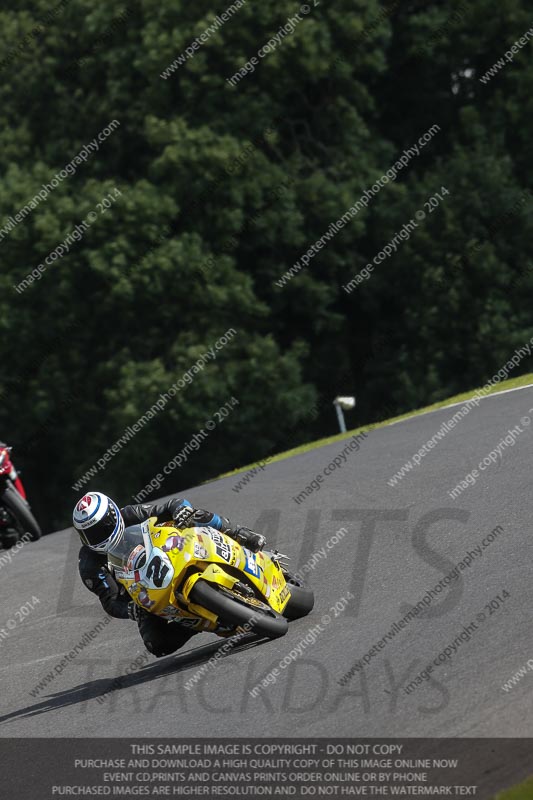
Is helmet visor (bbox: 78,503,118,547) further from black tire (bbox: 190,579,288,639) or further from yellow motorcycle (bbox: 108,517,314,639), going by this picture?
black tire (bbox: 190,579,288,639)

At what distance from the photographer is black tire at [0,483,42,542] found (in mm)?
14547

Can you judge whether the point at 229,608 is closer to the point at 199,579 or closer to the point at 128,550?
the point at 199,579

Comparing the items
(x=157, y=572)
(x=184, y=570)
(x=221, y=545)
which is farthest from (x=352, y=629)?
(x=157, y=572)

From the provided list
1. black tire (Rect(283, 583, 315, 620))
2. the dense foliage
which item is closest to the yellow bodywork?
black tire (Rect(283, 583, 315, 620))

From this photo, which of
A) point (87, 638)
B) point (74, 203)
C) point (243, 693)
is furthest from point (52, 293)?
point (243, 693)

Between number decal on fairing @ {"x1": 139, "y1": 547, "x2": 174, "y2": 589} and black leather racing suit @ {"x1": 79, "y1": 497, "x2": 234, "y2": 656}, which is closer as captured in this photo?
number decal on fairing @ {"x1": 139, "y1": 547, "x2": 174, "y2": 589}

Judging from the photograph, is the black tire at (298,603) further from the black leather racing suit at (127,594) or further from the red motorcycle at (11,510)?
the red motorcycle at (11,510)

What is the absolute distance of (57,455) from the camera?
3362 cm

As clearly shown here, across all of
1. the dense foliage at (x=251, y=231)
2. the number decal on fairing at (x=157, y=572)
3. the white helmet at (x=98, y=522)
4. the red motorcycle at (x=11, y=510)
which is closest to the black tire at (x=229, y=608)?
the number decal on fairing at (x=157, y=572)

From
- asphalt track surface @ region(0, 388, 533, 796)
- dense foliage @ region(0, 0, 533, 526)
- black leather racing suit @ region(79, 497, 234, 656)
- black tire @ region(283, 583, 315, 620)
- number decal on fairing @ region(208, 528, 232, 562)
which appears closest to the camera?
asphalt track surface @ region(0, 388, 533, 796)

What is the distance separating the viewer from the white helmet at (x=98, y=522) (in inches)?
337

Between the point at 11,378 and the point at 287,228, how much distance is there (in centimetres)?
755

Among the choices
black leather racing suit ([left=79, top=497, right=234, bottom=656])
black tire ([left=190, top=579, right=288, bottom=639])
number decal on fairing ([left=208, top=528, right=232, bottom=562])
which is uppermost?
number decal on fairing ([left=208, top=528, right=232, bottom=562])

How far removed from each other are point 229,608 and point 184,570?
40 cm
